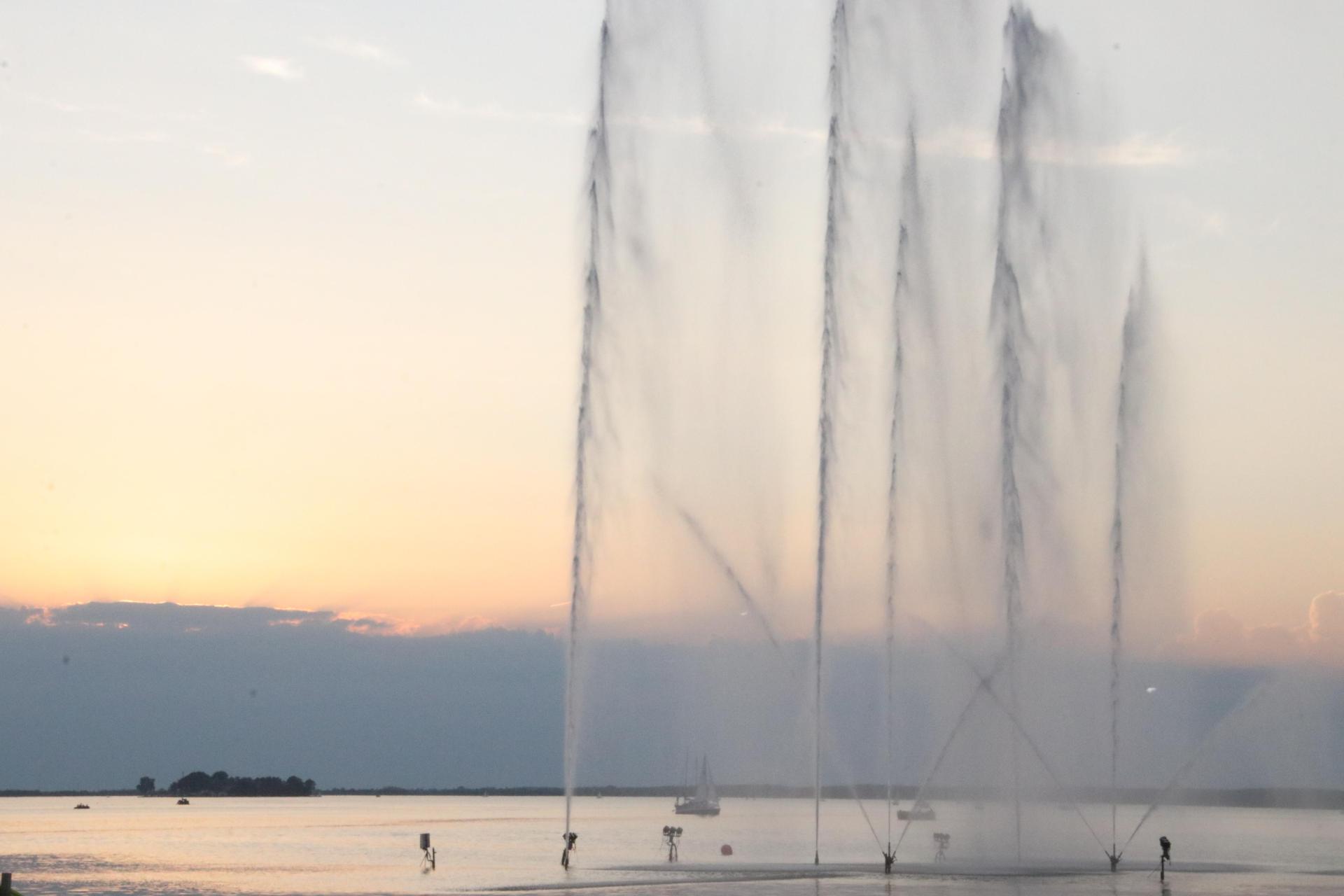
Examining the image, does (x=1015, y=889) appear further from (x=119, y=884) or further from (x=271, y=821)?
(x=271, y=821)

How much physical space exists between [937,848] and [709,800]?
114522 millimetres

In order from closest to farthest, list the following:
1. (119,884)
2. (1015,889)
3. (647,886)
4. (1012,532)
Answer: (1015,889), (647,886), (1012,532), (119,884)

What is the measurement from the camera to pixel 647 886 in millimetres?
44781

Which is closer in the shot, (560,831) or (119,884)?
(119,884)

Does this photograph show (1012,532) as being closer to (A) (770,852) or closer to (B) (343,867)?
(A) (770,852)

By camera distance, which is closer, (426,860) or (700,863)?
(700,863)

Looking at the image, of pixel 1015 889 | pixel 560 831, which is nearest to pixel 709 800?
pixel 560 831

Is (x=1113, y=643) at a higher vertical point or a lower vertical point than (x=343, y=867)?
higher

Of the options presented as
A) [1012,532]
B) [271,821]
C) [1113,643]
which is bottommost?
[271,821]

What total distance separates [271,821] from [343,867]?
10450 cm

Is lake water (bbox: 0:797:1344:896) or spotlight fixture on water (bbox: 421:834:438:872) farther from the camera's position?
spotlight fixture on water (bbox: 421:834:438:872)

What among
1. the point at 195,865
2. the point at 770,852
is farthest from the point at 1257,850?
the point at 195,865

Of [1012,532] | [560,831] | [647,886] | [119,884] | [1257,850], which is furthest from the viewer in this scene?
[560,831]

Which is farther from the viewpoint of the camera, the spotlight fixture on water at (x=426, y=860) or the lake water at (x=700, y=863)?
the spotlight fixture on water at (x=426, y=860)
